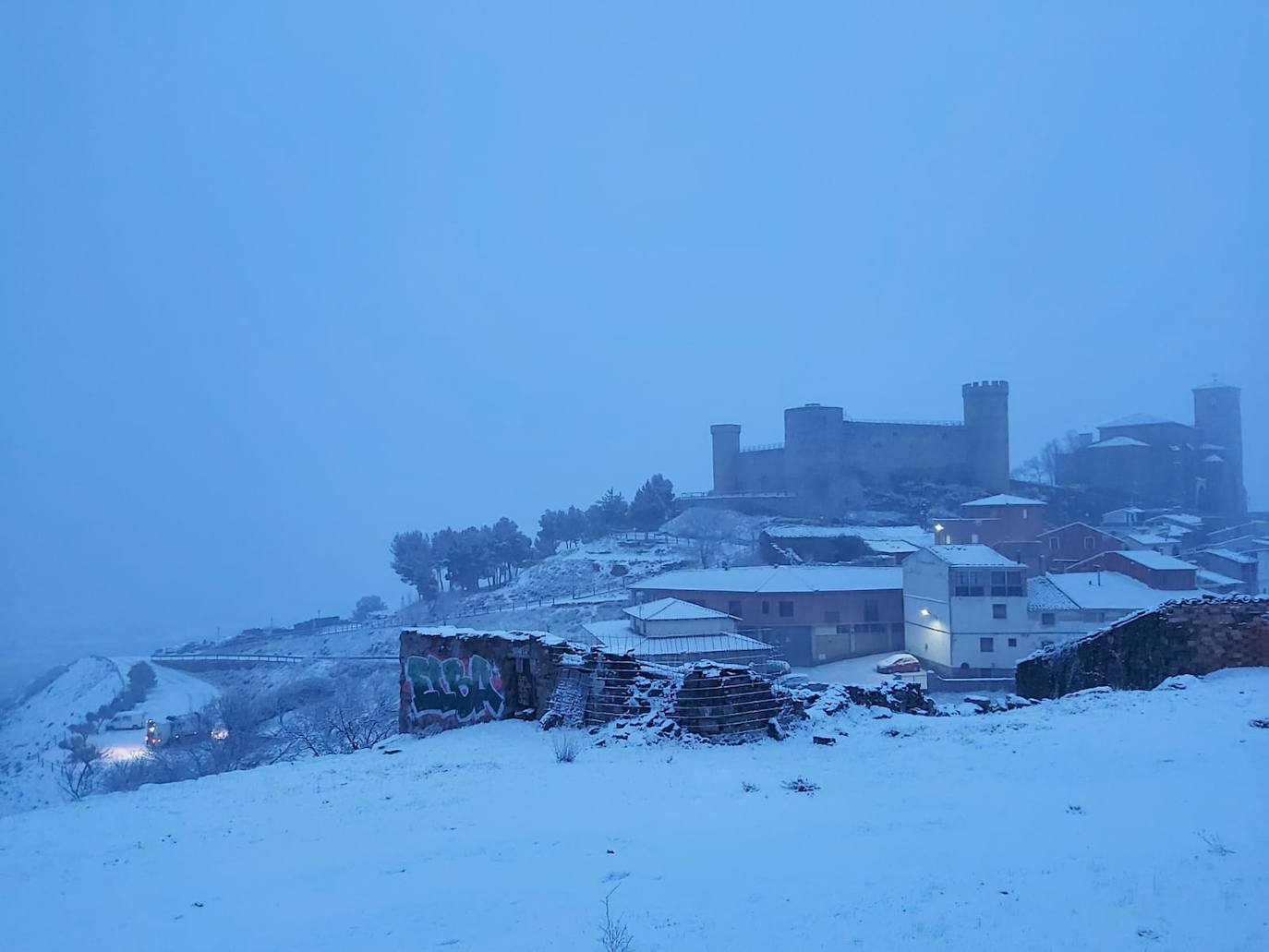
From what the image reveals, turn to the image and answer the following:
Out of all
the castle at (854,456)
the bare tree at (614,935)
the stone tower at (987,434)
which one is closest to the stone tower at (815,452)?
the castle at (854,456)

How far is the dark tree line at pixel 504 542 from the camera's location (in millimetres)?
61469

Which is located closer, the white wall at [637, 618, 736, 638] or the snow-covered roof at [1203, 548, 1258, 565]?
the white wall at [637, 618, 736, 638]

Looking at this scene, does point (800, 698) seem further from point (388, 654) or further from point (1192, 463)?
point (1192, 463)

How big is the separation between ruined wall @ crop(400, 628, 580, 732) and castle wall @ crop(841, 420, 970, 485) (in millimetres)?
64087

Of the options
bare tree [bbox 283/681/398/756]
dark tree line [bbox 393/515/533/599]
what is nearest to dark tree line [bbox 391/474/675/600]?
dark tree line [bbox 393/515/533/599]

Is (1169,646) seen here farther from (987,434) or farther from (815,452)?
(987,434)

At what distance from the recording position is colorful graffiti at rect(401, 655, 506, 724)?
1182 cm

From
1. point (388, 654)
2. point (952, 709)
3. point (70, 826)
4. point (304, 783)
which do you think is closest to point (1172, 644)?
point (952, 709)

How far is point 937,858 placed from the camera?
202 inches

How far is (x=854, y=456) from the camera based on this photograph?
2891 inches

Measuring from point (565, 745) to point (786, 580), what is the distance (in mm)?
31910

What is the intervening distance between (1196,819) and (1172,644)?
699 centimetres

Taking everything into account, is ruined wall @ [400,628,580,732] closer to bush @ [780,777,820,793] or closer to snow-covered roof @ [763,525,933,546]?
bush @ [780,777,820,793]

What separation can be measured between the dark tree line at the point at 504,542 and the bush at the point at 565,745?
172 feet
